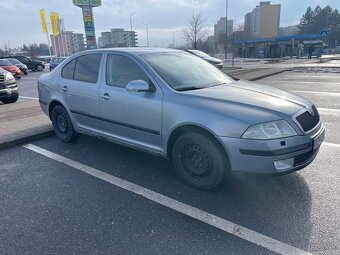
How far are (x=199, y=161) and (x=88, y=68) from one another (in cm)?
247

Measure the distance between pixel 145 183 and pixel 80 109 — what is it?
72.1 inches

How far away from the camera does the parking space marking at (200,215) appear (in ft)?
8.18

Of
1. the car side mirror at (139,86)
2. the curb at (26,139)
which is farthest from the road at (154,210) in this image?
the car side mirror at (139,86)

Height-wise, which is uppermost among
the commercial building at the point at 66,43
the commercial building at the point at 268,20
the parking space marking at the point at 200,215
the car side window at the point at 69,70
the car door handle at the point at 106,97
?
the commercial building at the point at 268,20

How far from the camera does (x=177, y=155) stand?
141 inches

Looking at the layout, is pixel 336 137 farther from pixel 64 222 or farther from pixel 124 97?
pixel 64 222

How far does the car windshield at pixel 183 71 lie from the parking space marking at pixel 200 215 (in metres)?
1.36

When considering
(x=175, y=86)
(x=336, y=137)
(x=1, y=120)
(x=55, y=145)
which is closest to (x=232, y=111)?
(x=175, y=86)

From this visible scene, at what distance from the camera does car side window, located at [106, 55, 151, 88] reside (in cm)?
391

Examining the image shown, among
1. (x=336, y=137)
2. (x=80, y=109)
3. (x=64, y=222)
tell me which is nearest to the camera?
(x=64, y=222)

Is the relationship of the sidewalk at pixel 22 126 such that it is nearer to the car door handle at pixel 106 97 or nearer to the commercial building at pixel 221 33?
the car door handle at pixel 106 97

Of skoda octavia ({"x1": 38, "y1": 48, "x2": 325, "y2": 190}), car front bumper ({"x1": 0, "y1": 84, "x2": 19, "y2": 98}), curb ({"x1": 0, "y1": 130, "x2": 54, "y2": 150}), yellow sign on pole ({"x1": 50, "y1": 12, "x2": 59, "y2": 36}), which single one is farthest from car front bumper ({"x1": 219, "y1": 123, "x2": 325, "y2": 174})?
yellow sign on pole ({"x1": 50, "y1": 12, "x2": 59, "y2": 36})

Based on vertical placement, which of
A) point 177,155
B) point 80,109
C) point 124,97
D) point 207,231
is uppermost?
point 124,97

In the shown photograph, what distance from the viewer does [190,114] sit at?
3.26 m
